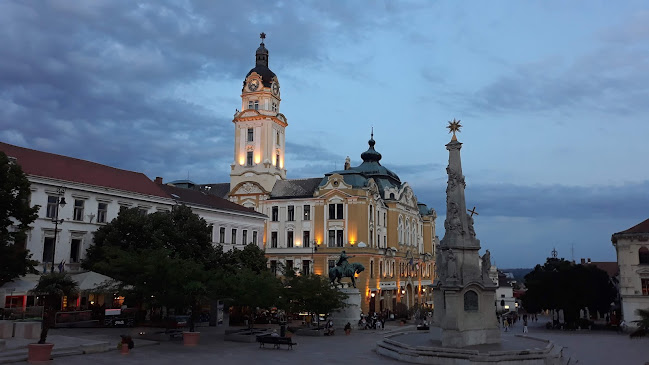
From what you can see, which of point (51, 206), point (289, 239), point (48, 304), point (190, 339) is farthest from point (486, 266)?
point (289, 239)

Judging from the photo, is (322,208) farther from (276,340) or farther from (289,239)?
(276,340)

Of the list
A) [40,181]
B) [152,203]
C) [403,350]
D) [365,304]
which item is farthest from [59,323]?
[365,304]

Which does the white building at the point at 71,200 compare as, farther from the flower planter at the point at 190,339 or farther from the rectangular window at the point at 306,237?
the rectangular window at the point at 306,237

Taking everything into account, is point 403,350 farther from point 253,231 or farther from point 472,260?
point 253,231

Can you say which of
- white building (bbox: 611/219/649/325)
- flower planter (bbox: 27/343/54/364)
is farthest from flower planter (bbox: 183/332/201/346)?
white building (bbox: 611/219/649/325)

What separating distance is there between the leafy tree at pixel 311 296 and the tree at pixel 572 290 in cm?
2755

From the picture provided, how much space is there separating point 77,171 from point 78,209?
365 cm

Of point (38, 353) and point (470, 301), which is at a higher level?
point (470, 301)

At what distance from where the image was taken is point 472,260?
2608 centimetres

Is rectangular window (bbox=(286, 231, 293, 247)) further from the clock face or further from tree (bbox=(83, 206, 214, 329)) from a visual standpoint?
tree (bbox=(83, 206, 214, 329))

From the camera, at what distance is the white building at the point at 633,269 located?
51219 millimetres

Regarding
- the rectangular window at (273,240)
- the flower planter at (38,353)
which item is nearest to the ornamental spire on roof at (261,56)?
the rectangular window at (273,240)

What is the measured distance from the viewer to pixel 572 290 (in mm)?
55094

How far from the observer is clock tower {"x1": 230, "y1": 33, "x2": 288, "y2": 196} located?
73000 millimetres
